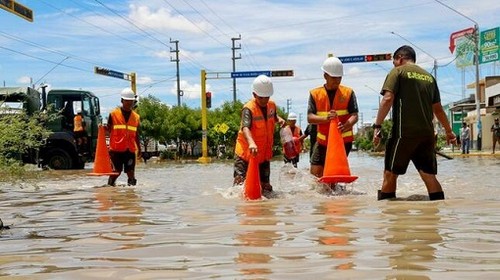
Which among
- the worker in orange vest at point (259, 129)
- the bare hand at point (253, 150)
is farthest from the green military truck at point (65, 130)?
the bare hand at point (253, 150)

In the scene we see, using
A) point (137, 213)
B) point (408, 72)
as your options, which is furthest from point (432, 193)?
point (137, 213)

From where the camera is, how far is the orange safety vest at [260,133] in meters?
8.55

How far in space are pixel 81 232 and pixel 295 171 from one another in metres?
5.44

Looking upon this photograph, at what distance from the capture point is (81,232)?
564 cm

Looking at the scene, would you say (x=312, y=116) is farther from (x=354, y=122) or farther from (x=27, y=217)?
(x=27, y=217)

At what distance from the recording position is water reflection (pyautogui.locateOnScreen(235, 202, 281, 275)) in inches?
153

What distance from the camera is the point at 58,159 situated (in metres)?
22.3

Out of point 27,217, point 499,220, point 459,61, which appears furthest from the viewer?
point 459,61

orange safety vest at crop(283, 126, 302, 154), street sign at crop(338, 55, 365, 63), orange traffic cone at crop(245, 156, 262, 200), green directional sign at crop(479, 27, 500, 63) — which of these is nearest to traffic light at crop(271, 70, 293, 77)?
street sign at crop(338, 55, 365, 63)

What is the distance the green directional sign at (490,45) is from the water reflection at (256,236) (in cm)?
5850

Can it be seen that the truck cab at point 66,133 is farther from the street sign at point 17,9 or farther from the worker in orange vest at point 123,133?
the worker in orange vest at point 123,133

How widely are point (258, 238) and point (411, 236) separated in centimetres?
106

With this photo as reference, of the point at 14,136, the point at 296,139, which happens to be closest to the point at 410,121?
the point at 14,136

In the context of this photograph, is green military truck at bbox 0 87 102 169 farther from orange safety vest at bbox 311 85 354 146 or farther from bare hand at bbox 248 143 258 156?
bare hand at bbox 248 143 258 156
